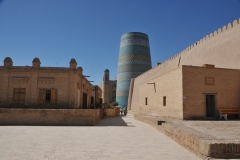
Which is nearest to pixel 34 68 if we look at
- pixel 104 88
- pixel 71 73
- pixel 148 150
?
pixel 71 73

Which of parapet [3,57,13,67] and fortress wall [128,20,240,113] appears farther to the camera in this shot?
parapet [3,57,13,67]

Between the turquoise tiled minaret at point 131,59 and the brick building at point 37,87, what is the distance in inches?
923

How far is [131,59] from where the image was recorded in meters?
37.9

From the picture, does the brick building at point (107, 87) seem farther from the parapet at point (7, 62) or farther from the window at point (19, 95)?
the window at point (19, 95)

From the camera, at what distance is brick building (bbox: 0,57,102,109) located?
14891mm

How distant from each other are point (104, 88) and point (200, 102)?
38.0 m

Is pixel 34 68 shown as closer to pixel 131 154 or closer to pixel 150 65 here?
pixel 131 154

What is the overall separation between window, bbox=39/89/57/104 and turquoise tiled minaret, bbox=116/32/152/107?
23770 mm

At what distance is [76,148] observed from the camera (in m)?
6.33

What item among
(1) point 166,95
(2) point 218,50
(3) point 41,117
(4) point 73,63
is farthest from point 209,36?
(3) point 41,117

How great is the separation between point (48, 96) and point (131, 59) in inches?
951

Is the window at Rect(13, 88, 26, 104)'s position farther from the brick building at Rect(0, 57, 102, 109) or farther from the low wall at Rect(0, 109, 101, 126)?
the low wall at Rect(0, 109, 101, 126)

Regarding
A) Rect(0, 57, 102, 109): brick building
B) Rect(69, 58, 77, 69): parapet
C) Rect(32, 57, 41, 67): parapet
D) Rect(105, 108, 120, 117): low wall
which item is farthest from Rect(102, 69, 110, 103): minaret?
Rect(0, 57, 102, 109): brick building

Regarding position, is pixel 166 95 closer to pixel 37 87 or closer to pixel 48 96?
pixel 48 96
